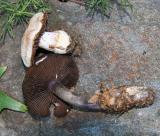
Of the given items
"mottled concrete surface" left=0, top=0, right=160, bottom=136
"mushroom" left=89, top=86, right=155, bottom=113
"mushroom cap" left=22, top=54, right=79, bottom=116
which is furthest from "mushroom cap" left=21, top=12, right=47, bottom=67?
"mushroom" left=89, top=86, right=155, bottom=113

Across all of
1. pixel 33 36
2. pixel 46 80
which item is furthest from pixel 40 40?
pixel 46 80

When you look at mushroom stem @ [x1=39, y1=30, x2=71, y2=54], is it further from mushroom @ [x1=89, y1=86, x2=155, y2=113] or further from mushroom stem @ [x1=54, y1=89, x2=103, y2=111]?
mushroom @ [x1=89, y1=86, x2=155, y2=113]

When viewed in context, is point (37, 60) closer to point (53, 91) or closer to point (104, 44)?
point (53, 91)

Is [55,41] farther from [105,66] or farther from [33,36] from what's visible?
[105,66]

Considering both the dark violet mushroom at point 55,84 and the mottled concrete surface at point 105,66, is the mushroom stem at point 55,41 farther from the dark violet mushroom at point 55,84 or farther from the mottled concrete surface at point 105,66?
the mottled concrete surface at point 105,66

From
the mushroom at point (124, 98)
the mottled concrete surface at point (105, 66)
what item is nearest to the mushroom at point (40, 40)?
the mottled concrete surface at point (105, 66)
